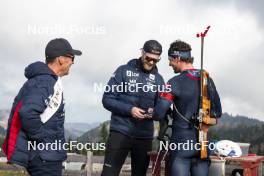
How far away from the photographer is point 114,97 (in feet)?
24.4

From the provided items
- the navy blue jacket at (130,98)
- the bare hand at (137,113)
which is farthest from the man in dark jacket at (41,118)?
the navy blue jacket at (130,98)

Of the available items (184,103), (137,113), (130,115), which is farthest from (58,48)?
(130,115)

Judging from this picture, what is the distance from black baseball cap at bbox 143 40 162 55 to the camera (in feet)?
23.7

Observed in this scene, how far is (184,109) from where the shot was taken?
A: 641 cm

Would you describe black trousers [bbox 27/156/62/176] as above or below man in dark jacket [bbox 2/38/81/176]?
below

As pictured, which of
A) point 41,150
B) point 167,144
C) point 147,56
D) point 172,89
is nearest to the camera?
point 41,150

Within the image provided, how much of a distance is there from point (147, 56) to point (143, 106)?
70 centimetres

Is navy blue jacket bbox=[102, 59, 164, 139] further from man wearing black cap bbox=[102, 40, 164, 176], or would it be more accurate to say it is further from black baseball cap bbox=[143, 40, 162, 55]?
black baseball cap bbox=[143, 40, 162, 55]

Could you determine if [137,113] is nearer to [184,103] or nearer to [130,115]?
[130,115]

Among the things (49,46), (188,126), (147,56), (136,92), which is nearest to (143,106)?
(136,92)

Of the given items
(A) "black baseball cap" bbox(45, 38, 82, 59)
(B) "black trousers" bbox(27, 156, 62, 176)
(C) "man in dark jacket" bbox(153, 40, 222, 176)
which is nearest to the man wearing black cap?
(C) "man in dark jacket" bbox(153, 40, 222, 176)

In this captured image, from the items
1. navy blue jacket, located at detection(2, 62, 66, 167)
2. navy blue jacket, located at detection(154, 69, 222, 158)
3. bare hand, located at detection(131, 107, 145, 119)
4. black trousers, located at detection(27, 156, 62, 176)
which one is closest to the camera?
navy blue jacket, located at detection(2, 62, 66, 167)

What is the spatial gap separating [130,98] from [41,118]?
2199 millimetres

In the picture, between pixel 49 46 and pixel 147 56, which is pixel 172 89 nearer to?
pixel 147 56
